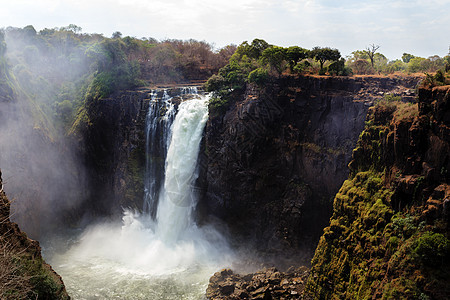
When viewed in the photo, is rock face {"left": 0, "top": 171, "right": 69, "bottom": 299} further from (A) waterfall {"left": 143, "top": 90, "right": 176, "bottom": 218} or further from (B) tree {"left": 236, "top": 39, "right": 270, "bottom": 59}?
(B) tree {"left": 236, "top": 39, "right": 270, "bottom": 59}

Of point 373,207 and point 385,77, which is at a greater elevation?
point 385,77

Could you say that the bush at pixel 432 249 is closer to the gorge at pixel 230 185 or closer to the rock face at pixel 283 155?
the gorge at pixel 230 185

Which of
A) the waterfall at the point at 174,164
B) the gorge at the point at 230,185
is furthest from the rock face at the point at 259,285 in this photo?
the waterfall at the point at 174,164

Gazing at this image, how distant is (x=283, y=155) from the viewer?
30.0 meters

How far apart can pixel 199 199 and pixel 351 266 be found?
17.0 metres

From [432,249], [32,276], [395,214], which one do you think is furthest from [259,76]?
[32,276]

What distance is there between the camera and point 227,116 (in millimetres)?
31203

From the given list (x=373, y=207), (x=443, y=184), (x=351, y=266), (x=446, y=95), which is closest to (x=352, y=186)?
(x=373, y=207)

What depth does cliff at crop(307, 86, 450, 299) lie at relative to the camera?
Answer: 1430 cm

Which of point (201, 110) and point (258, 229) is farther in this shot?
point (201, 110)

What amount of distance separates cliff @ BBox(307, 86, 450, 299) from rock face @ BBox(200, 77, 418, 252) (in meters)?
6.70

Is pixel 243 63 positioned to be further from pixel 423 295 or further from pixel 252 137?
pixel 423 295

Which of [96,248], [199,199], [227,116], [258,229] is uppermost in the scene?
[227,116]

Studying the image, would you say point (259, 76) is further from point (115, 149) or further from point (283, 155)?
point (115, 149)
